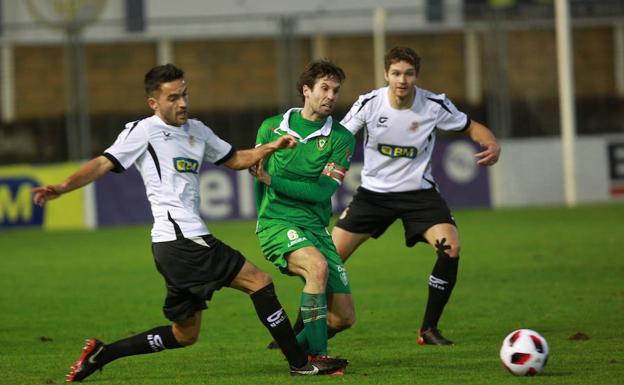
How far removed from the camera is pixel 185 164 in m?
7.80

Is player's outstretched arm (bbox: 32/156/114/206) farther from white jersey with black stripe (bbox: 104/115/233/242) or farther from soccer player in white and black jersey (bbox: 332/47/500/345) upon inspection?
soccer player in white and black jersey (bbox: 332/47/500/345)

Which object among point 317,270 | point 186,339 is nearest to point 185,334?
point 186,339

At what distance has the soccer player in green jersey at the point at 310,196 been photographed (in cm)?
813

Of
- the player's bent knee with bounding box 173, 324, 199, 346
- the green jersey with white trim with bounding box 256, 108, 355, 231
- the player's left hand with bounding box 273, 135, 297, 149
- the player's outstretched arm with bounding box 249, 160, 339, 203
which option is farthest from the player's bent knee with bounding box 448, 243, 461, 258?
the player's bent knee with bounding box 173, 324, 199, 346

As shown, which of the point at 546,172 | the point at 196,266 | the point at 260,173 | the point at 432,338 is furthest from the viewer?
the point at 546,172

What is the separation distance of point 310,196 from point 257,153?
0.50 meters

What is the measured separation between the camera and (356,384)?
7633 mm

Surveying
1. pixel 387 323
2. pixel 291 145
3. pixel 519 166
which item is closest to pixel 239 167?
pixel 291 145

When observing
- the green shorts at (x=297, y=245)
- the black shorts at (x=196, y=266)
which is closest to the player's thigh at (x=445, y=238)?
the green shorts at (x=297, y=245)

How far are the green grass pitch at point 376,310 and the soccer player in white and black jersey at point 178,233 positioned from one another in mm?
249

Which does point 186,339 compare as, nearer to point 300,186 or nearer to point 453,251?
point 300,186

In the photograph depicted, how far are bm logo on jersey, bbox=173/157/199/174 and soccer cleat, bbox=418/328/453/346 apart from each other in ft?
7.94

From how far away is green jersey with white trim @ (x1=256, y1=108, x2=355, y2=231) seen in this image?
8.41 meters

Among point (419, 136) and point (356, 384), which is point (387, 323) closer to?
point (419, 136)
